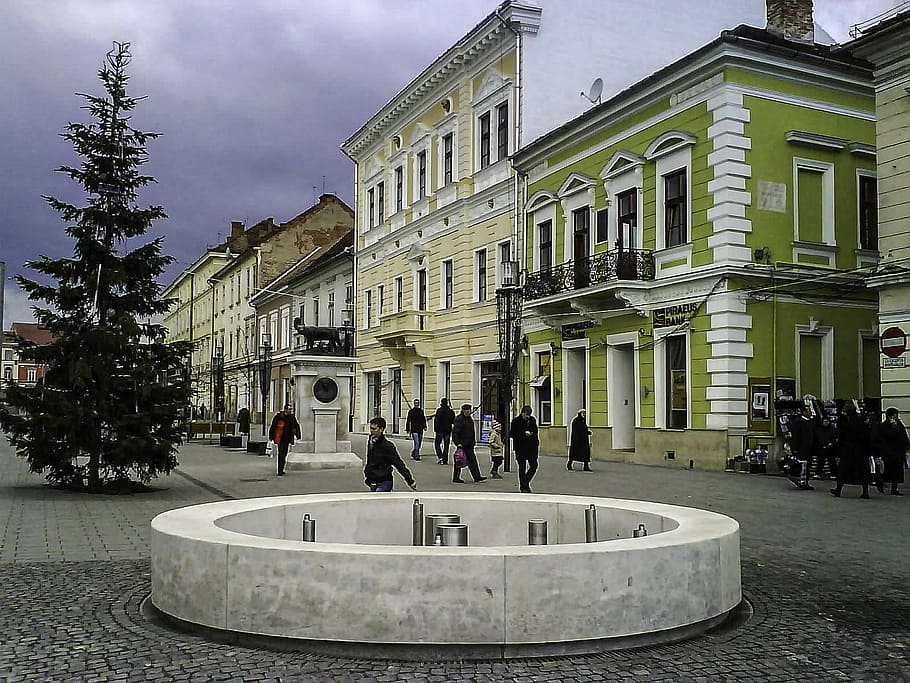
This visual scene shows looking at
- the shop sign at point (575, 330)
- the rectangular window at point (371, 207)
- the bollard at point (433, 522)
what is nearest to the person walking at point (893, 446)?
the bollard at point (433, 522)

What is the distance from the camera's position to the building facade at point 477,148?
A: 31.7 metres

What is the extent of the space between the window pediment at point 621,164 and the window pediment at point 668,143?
0.37 meters

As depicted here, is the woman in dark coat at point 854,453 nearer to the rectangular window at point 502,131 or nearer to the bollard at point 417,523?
the bollard at point 417,523

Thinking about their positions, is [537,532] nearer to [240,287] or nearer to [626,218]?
[626,218]

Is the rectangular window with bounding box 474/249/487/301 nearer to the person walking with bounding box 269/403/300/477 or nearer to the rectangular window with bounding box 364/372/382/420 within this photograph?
the rectangular window with bounding box 364/372/382/420

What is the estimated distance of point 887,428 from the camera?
648 inches

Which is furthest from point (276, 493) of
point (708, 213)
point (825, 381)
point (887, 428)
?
point (825, 381)

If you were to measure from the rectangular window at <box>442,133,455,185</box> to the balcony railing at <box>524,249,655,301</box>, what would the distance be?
852 cm

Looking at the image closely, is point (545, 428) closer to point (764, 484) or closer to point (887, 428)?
point (764, 484)

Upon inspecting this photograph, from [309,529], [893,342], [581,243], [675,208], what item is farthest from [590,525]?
[581,243]

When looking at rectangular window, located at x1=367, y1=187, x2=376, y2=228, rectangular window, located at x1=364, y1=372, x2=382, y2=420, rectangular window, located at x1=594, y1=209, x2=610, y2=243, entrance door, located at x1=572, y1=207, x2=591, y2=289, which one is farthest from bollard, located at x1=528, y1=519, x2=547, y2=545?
rectangular window, located at x1=367, y1=187, x2=376, y2=228

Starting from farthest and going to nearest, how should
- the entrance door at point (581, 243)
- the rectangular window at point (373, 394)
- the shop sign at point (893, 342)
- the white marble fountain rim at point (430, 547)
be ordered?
the rectangular window at point (373, 394), the entrance door at point (581, 243), the shop sign at point (893, 342), the white marble fountain rim at point (430, 547)

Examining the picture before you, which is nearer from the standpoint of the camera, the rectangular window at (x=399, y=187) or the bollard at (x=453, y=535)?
the bollard at (x=453, y=535)

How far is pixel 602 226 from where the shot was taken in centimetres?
2689
